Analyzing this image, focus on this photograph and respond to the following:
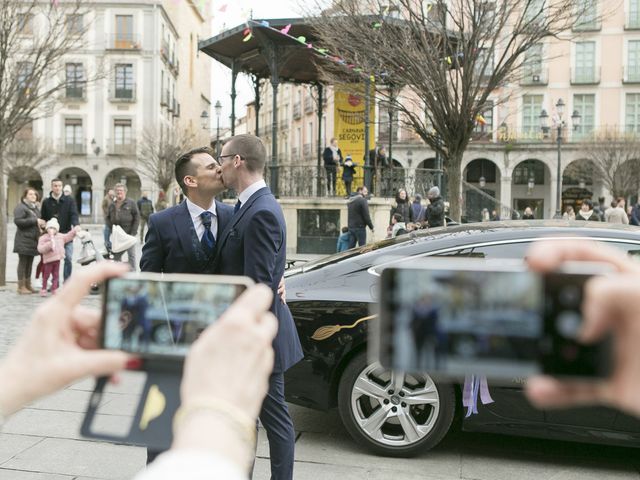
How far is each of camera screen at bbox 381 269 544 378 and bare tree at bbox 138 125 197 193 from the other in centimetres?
4306

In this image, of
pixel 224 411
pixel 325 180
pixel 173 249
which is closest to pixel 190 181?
pixel 173 249

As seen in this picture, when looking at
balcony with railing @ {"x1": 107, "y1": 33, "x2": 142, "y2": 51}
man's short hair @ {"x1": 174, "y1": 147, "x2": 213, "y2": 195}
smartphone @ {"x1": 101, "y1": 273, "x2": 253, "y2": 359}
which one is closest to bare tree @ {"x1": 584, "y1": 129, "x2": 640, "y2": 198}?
balcony with railing @ {"x1": 107, "y1": 33, "x2": 142, "y2": 51}

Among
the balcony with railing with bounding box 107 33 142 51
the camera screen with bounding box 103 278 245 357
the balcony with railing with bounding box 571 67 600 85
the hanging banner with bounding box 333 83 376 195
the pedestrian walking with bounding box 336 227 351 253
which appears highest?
the balcony with railing with bounding box 107 33 142 51

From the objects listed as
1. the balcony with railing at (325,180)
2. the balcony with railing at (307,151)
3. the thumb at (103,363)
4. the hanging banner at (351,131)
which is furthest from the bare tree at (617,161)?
the thumb at (103,363)

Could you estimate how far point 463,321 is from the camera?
933 mm

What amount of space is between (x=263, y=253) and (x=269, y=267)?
2.9 inches

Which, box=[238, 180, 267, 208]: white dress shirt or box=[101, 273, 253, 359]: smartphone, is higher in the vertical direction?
box=[238, 180, 267, 208]: white dress shirt

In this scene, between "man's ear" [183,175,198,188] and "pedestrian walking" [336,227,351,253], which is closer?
"man's ear" [183,175,198,188]

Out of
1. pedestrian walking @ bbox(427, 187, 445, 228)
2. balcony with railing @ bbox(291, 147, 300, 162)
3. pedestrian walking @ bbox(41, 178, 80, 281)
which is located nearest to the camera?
pedestrian walking @ bbox(41, 178, 80, 281)

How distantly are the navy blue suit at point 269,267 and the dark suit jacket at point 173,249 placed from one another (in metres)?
0.11

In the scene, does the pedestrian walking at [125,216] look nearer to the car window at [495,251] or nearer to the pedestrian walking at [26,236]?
the pedestrian walking at [26,236]

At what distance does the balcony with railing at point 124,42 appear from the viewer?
2002 inches

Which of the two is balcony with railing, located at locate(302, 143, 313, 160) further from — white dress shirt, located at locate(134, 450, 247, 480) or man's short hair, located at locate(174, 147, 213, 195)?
white dress shirt, located at locate(134, 450, 247, 480)

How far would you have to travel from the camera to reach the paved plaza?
13.5 feet
